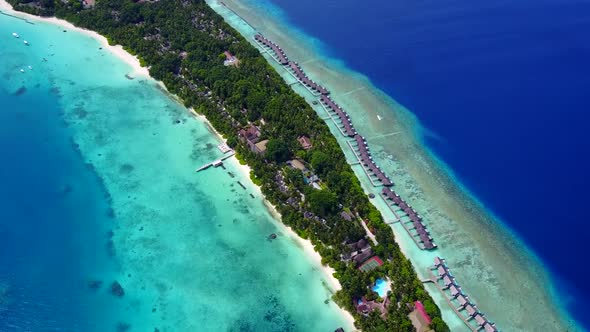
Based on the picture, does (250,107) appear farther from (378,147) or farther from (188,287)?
(188,287)

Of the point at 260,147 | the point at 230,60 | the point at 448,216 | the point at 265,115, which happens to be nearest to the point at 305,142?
the point at 260,147

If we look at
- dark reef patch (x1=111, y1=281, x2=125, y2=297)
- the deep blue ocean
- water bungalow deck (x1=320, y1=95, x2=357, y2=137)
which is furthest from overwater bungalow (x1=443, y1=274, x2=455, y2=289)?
dark reef patch (x1=111, y1=281, x2=125, y2=297)

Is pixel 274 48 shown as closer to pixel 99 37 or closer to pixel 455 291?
pixel 99 37

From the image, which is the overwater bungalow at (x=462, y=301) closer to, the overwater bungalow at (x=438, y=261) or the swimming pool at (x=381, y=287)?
the overwater bungalow at (x=438, y=261)

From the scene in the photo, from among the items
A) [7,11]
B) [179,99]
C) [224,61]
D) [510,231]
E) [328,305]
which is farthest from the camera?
[7,11]

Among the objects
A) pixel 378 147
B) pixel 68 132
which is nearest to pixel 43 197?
pixel 68 132

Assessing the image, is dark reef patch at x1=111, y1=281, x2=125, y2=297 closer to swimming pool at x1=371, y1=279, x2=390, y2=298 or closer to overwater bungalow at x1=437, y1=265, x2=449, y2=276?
swimming pool at x1=371, y1=279, x2=390, y2=298
